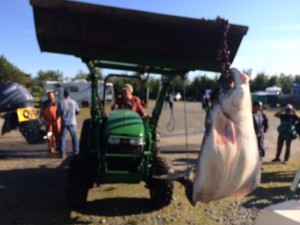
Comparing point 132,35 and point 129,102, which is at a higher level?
point 132,35

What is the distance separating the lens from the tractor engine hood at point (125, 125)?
229 inches

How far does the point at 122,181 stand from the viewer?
5.88m

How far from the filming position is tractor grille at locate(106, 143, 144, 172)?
578 cm

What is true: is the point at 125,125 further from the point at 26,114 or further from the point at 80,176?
the point at 26,114

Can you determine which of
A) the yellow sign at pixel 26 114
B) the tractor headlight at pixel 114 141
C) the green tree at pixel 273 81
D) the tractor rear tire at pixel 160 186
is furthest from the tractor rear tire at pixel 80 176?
the green tree at pixel 273 81

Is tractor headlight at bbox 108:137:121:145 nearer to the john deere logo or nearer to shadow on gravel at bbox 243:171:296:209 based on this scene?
shadow on gravel at bbox 243:171:296:209

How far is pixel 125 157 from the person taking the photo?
5812mm

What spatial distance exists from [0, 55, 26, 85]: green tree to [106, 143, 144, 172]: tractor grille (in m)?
49.2

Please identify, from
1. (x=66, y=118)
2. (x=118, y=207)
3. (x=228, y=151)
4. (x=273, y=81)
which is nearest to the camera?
(x=228, y=151)

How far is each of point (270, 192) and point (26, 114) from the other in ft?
21.5

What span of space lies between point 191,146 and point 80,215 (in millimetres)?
7781

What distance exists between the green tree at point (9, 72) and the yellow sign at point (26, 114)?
143 ft

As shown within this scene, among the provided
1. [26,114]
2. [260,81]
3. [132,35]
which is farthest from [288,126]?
[260,81]

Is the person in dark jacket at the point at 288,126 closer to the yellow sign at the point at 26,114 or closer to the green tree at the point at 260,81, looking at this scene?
the yellow sign at the point at 26,114
